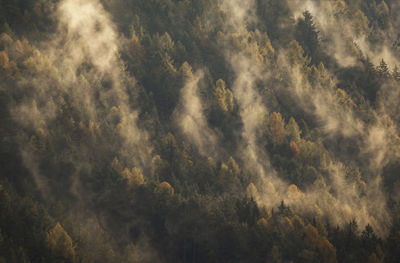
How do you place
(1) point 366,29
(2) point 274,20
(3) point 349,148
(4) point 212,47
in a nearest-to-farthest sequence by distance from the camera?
1. (3) point 349,148
2. (4) point 212,47
3. (2) point 274,20
4. (1) point 366,29

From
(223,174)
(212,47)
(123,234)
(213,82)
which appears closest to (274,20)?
(212,47)

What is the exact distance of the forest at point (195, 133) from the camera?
66.6 meters

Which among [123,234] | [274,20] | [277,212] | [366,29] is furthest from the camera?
[366,29]

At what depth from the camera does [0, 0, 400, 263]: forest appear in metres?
66.6

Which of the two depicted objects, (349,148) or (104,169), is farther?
(349,148)

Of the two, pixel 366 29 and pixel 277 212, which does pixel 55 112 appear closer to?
pixel 277 212

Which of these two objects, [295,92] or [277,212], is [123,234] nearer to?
[277,212]

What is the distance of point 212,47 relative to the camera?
11212cm

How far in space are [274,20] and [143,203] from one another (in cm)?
7336

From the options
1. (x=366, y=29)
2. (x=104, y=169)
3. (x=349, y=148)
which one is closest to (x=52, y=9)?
(x=104, y=169)

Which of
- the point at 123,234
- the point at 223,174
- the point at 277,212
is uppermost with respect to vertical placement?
the point at 223,174

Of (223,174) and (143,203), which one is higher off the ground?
(223,174)

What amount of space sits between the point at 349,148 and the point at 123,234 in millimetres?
57067

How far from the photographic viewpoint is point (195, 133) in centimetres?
9500
